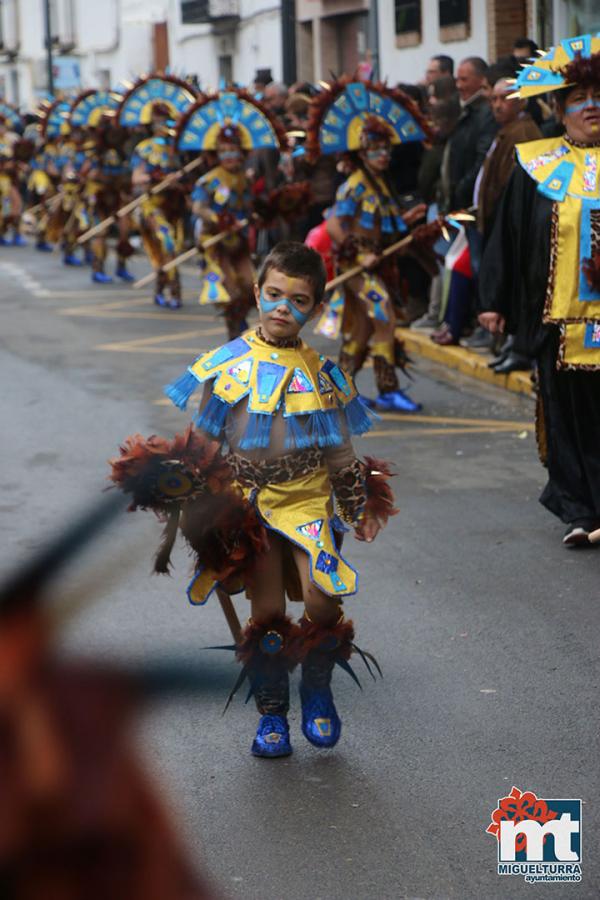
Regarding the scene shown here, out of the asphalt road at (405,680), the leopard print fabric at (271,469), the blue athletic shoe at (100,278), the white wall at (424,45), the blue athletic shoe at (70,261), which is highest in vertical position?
the white wall at (424,45)

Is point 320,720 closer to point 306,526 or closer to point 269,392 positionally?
point 306,526

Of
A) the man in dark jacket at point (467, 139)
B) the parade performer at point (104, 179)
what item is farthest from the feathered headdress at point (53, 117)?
the man in dark jacket at point (467, 139)

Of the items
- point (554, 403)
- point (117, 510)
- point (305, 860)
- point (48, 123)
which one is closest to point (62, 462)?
point (554, 403)

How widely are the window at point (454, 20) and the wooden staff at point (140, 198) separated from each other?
356 cm

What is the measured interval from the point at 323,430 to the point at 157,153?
15.4 metres

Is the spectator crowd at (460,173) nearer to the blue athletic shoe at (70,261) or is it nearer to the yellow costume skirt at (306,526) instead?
the yellow costume skirt at (306,526)

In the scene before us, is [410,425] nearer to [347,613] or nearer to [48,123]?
[347,613]

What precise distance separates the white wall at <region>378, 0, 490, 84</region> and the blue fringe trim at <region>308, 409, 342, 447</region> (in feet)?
47.1

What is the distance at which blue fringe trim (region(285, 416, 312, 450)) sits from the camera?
4.57 m

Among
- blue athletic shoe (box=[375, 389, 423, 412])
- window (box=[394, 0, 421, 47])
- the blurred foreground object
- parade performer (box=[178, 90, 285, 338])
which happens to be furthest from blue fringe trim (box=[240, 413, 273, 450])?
window (box=[394, 0, 421, 47])

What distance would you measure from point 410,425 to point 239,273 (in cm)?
409

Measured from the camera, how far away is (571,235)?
6703 millimetres

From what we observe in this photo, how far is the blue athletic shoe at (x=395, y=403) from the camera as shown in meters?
10.8

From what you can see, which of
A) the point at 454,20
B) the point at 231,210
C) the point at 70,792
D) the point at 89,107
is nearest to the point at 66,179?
the point at 89,107
